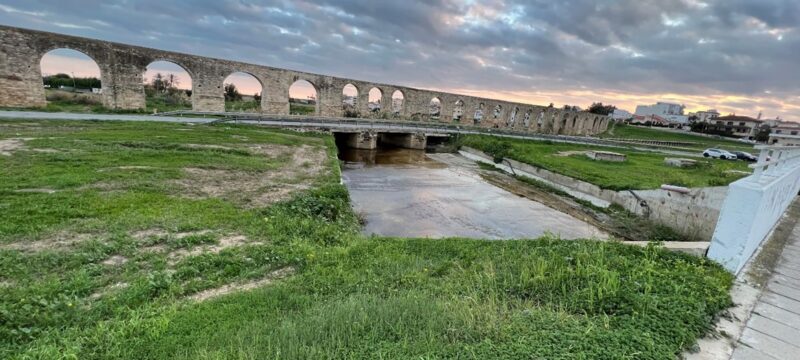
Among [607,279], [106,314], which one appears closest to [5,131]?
[106,314]

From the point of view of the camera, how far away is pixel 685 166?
23.1 metres

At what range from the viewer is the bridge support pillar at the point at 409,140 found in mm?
31547

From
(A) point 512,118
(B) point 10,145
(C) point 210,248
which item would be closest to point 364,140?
(B) point 10,145

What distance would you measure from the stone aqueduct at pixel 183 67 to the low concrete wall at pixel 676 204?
24.8 m

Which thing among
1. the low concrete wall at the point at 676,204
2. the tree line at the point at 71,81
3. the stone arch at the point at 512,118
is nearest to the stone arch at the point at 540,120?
the stone arch at the point at 512,118

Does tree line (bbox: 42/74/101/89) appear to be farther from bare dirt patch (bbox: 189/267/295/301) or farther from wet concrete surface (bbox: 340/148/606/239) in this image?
bare dirt patch (bbox: 189/267/295/301)

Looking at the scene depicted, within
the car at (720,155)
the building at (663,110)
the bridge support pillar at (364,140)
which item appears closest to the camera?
the bridge support pillar at (364,140)

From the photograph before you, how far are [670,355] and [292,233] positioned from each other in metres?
5.71

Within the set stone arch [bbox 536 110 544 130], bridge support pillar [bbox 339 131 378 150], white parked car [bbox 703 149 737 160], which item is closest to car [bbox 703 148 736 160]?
white parked car [bbox 703 149 737 160]

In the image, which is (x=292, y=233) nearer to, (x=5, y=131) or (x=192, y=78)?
(x=5, y=131)

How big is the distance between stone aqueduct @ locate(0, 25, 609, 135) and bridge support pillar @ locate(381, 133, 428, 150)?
5.84m

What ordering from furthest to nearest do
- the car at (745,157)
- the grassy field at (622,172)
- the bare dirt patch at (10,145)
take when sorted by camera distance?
the car at (745,157) → the grassy field at (622,172) → the bare dirt patch at (10,145)

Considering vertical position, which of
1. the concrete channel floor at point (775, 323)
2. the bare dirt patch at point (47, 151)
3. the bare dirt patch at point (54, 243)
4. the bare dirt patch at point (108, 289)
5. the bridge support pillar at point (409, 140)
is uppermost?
the concrete channel floor at point (775, 323)

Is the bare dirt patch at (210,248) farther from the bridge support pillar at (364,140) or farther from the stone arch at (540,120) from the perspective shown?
the stone arch at (540,120)
